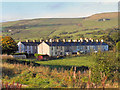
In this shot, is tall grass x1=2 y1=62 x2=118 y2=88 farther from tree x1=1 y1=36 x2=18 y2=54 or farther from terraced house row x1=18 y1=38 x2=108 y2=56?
terraced house row x1=18 y1=38 x2=108 y2=56

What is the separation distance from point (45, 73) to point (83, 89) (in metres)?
6.16

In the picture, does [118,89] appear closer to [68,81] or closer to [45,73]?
[68,81]

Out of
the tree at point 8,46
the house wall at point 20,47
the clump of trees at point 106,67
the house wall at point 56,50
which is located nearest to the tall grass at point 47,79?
the clump of trees at point 106,67

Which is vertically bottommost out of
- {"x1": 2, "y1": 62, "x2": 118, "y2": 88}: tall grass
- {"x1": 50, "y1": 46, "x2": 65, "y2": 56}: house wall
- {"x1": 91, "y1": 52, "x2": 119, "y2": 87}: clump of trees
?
{"x1": 50, "y1": 46, "x2": 65, "y2": 56}: house wall

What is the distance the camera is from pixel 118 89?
32.0 ft

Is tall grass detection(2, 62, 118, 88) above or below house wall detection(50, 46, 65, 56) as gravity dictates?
above

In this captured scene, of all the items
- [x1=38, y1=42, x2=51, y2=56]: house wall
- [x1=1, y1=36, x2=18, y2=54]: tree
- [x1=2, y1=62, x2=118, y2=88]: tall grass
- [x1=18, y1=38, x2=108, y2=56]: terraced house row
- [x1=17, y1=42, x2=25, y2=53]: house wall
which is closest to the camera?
[x1=2, y1=62, x2=118, y2=88]: tall grass

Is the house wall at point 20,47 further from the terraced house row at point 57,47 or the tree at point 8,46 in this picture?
the tree at point 8,46

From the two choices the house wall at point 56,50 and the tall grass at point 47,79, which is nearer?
the tall grass at point 47,79

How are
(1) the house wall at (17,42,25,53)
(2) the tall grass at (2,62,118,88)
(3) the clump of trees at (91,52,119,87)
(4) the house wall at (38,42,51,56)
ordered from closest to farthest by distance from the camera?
(2) the tall grass at (2,62,118,88)
(3) the clump of trees at (91,52,119,87)
(4) the house wall at (38,42,51,56)
(1) the house wall at (17,42,25,53)

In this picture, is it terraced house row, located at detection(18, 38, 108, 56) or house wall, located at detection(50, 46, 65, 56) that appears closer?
house wall, located at detection(50, 46, 65, 56)

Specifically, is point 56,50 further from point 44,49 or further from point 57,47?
point 44,49

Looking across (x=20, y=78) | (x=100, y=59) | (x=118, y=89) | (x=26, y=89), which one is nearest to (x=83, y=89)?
(x=118, y=89)

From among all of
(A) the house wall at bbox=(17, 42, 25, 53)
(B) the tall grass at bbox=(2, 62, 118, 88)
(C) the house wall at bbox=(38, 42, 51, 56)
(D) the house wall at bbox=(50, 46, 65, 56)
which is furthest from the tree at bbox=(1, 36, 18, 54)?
(A) the house wall at bbox=(17, 42, 25, 53)
